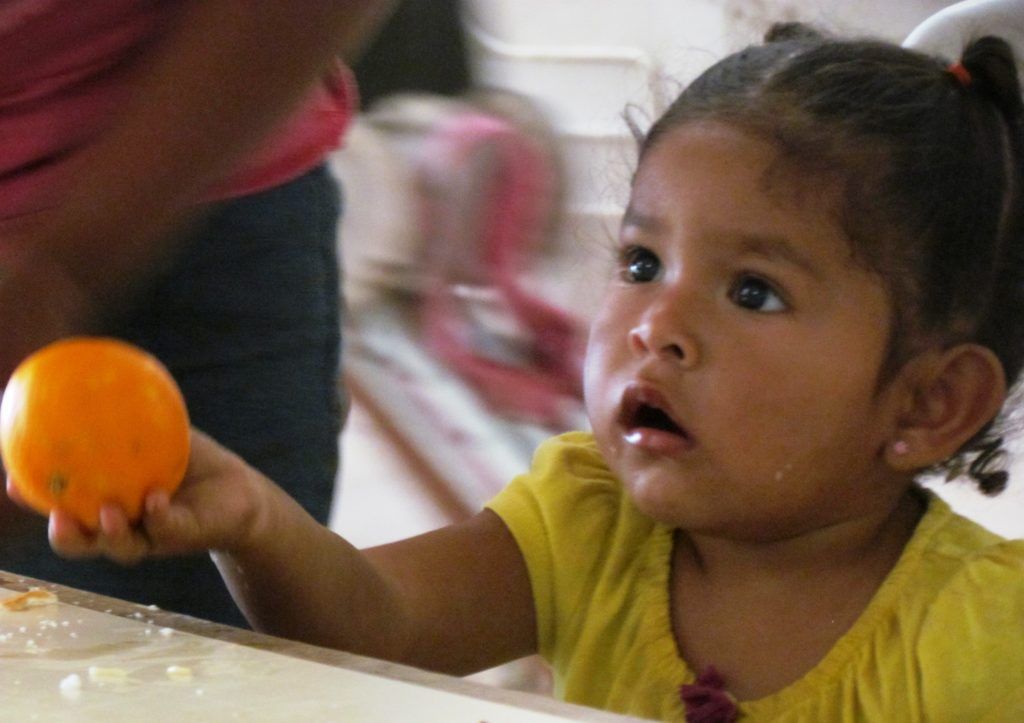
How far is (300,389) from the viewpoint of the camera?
110 centimetres

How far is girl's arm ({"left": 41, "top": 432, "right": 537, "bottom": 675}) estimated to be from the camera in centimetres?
82

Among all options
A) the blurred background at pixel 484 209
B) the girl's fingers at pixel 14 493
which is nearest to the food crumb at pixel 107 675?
the girl's fingers at pixel 14 493

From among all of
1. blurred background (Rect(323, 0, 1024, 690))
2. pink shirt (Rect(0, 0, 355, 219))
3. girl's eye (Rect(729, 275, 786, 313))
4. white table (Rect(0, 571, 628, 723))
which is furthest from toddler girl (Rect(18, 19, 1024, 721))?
blurred background (Rect(323, 0, 1024, 690))

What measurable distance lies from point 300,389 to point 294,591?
0.20 metres

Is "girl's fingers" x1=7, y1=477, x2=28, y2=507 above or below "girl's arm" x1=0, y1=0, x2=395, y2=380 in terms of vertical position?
below

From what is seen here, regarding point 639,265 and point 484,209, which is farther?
point 484,209

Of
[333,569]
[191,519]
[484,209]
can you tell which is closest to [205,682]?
[191,519]

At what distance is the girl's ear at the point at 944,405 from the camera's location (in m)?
1.00

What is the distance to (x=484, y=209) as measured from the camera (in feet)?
8.16

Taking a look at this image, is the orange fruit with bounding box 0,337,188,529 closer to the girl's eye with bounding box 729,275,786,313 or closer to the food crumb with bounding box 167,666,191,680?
Result: the food crumb with bounding box 167,666,191,680

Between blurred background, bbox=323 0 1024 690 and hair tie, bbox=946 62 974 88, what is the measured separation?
1.25m

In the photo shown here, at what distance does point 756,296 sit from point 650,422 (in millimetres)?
112

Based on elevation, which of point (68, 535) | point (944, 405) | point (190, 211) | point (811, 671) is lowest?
point (811, 671)

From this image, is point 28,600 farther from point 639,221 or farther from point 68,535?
point 639,221
